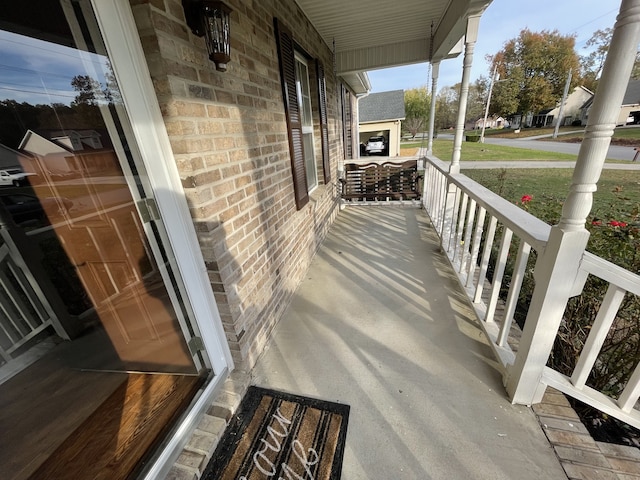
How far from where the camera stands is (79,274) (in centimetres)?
140

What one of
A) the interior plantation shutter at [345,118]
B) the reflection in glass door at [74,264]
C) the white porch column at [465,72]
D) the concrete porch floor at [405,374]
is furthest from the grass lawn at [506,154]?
the reflection in glass door at [74,264]

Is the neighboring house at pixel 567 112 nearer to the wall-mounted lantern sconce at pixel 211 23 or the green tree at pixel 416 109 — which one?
the green tree at pixel 416 109

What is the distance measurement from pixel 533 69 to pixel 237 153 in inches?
1353

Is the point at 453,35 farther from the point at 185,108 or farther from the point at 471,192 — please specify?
the point at 185,108

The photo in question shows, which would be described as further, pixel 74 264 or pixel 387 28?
pixel 387 28

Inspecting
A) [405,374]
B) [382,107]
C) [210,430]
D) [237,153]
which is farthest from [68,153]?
[382,107]

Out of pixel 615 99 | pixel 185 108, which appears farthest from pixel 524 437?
pixel 185 108

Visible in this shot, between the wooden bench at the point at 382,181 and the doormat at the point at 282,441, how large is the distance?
160 inches

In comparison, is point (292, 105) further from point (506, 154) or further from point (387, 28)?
point (506, 154)

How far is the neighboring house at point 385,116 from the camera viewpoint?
15695 mm

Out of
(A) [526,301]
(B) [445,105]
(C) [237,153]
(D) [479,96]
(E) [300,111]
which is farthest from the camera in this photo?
(B) [445,105]

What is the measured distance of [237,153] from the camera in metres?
1.54

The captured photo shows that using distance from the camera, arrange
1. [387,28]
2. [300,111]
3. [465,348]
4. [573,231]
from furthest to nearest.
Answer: [387,28] < [300,111] < [465,348] < [573,231]

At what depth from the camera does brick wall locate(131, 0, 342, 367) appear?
3.61 feet
